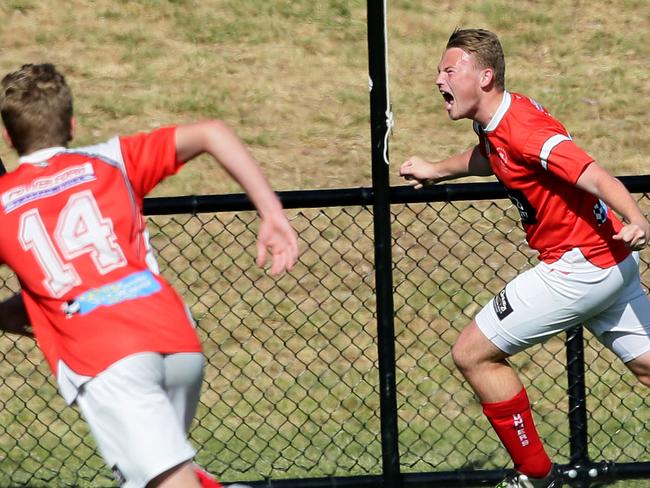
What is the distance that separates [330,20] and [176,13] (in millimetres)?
1300

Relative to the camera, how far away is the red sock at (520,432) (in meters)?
4.95

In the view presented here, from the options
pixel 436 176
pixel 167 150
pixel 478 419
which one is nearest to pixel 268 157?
pixel 478 419

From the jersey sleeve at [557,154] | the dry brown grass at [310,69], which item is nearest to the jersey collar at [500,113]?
the jersey sleeve at [557,154]

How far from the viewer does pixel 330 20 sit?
439 inches

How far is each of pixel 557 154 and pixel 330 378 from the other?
266cm

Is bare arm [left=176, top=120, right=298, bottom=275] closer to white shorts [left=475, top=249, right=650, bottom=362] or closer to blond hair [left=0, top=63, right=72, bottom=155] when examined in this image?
blond hair [left=0, top=63, right=72, bottom=155]

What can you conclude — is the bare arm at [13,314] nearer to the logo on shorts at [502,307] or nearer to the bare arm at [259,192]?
the bare arm at [259,192]

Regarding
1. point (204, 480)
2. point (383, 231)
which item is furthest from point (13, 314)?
point (383, 231)

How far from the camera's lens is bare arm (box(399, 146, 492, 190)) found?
5094 millimetres

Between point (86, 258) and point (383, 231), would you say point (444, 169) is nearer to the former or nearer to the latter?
point (383, 231)

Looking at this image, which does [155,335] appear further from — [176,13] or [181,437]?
[176,13]

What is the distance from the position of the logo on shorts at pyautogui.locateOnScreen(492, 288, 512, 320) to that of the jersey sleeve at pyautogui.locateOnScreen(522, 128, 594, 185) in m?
0.54

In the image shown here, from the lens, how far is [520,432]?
196 inches

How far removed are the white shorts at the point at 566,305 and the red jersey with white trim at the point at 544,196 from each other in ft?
0.16
